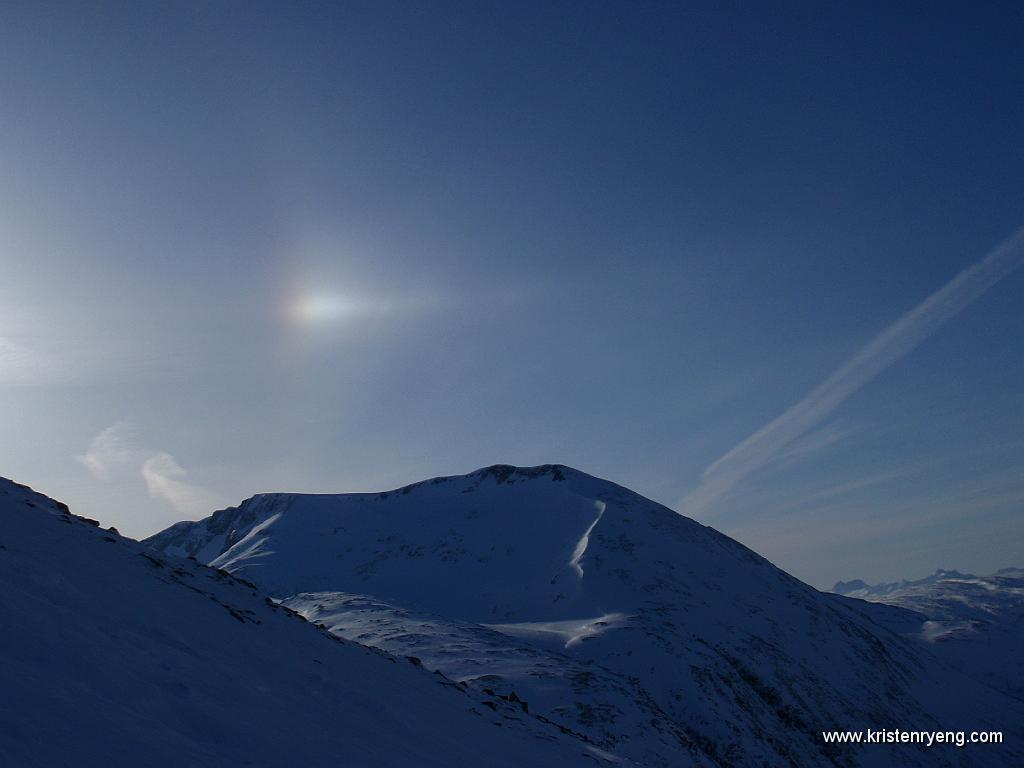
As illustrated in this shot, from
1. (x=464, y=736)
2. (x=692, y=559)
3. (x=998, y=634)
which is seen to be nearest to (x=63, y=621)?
(x=464, y=736)

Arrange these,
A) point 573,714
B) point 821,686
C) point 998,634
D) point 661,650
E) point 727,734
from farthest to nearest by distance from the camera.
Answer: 1. point 998,634
2. point 821,686
3. point 661,650
4. point 727,734
5. point 573,714

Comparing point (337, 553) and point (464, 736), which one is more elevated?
point (337, 553)

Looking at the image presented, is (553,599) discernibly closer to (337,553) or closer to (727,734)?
(727,734)

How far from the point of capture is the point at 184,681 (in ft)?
31.2

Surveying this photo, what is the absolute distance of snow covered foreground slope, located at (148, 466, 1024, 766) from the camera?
32875 mm

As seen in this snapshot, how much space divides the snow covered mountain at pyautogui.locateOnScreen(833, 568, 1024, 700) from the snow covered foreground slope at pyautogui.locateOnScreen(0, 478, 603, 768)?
91.5 m

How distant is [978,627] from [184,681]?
5105 inches

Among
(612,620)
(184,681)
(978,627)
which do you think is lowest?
(184,681)

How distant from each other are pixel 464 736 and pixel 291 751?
6.61 metres

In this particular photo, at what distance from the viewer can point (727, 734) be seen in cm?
3444

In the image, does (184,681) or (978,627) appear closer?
(184,681)

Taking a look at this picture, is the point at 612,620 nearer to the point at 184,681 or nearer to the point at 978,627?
the point at 184,681

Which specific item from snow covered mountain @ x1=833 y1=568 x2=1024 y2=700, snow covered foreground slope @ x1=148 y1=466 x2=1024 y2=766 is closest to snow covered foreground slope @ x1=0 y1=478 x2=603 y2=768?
snow covered foreground slope @ x1=148 y1=466 x2=1024 y2=766

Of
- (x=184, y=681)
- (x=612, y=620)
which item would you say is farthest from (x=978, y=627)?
(x=184, y=681)
